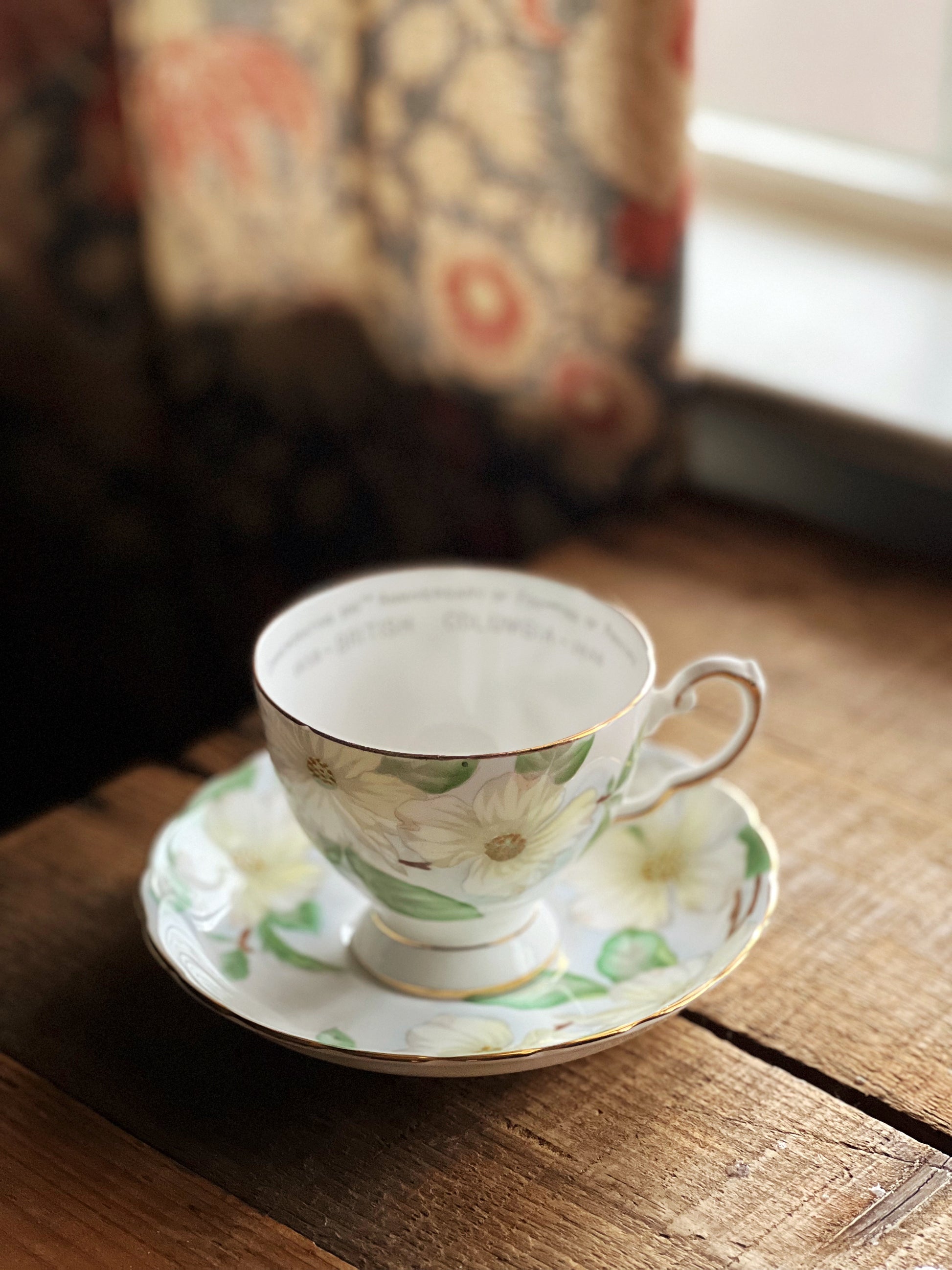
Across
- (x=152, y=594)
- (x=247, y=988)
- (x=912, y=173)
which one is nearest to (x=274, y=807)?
(x=247, y=988)

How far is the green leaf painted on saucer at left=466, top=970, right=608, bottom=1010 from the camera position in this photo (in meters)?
0.48

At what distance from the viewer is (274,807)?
589 millimetres

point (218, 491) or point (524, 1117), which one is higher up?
point (524, 1117)

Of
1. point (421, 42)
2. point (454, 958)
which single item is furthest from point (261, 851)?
point (421, 42)

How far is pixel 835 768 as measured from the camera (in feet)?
2.13

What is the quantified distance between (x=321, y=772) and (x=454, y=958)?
0.31 feet

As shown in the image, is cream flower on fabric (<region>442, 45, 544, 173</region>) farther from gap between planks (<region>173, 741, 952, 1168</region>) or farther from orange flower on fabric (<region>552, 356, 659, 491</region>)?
gap between planks (<region>173, 741, 952, 1168</region>)

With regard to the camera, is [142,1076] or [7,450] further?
[7,450]

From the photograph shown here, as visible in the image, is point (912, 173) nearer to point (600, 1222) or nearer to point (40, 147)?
point (40, 147)

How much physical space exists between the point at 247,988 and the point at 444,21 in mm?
829

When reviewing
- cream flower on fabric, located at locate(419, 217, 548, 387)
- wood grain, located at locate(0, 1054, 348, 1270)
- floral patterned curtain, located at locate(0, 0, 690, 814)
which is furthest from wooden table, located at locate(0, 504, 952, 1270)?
cream flower on fabric, located at locate(419, 217, 548, 387)

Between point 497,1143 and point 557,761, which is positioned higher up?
point 557,761

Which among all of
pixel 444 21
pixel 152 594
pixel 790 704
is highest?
pixel 444 21

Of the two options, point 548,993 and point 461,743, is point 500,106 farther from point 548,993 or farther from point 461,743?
point 548,993
